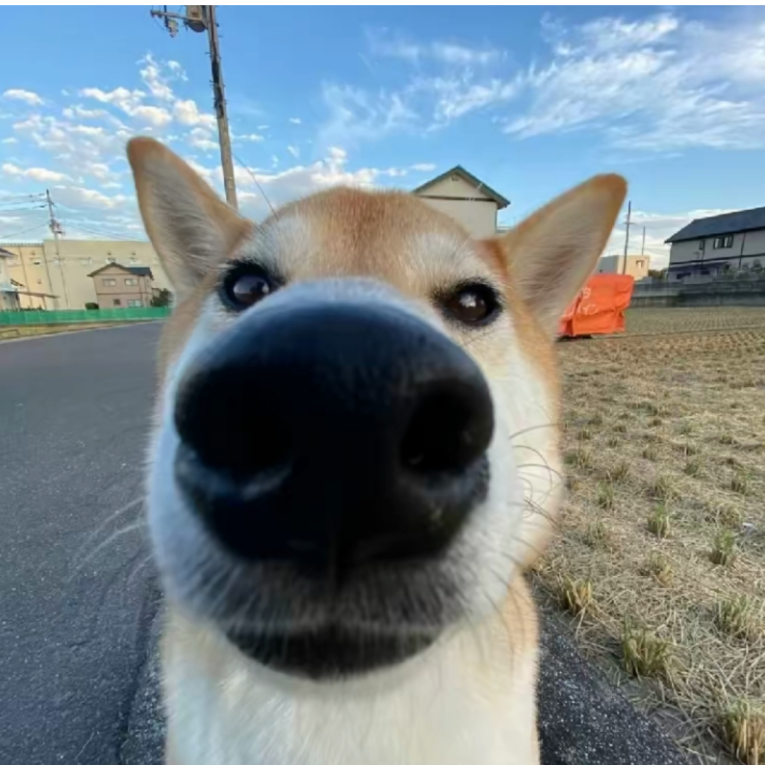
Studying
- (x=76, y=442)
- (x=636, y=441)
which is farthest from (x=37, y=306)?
(x=636, y=441)

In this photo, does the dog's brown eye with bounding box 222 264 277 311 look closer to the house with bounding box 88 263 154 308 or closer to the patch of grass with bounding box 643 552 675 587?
the patch of grass with bounding box 643 552 675 587

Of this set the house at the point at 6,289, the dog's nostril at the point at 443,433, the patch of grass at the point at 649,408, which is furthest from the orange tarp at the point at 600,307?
the house at the point at 6,289

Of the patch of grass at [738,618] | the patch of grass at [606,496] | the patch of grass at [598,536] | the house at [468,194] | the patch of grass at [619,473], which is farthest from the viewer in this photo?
the house at [468,194]

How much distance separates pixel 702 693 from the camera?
6.93ft

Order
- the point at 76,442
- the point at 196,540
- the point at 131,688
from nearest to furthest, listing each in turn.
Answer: the point at 196,540 → the point at 131,688 → the point at 76,442

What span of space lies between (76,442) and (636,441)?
674 cm

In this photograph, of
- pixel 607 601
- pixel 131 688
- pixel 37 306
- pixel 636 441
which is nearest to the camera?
pixel 131 688

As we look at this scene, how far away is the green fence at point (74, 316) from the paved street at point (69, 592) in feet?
125

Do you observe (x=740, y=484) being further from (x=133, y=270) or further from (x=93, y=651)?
(x=133, y=270)

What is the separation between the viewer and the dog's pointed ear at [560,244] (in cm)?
201

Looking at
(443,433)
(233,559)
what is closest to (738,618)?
(443,433)

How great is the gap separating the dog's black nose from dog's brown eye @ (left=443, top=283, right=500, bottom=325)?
103cm

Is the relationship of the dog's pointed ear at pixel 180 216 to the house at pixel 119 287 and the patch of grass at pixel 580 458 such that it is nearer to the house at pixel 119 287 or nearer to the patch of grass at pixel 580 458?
the patch of grass at pixel 580 458

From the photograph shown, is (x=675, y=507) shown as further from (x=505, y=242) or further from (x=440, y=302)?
(x=440, y=302)
